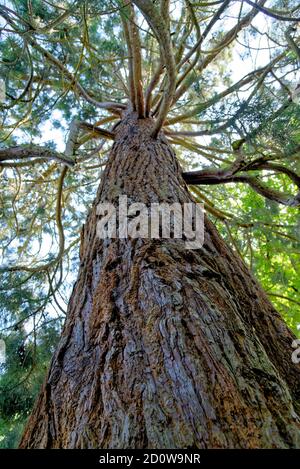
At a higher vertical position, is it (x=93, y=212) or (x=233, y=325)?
(x=93, y=212)

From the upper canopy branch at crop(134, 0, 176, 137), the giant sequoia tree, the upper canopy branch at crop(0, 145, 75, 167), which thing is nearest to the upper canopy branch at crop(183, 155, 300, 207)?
the giant sequoia tree

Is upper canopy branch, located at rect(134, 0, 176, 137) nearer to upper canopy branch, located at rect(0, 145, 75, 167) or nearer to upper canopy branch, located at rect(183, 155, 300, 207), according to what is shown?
upper canopy branch, located at rect(183, 155, 300, 207)

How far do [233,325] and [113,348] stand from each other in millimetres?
375

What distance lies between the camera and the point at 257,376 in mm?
970

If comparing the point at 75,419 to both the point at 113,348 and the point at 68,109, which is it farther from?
the point at 68,109

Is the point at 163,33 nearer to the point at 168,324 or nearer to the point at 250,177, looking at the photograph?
the point at 250,177

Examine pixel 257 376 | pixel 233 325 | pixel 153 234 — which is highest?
pixel 153 234

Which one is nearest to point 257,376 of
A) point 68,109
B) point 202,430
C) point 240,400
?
point 240,400

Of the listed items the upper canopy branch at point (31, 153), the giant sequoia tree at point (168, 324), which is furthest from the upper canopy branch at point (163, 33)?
the upper canopy branch at point (31, 153)

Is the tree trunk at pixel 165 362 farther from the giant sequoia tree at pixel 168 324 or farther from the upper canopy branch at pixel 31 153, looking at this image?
the upper canopy branch at pixel 31 153

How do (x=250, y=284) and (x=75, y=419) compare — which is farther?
(x=250, y=284)

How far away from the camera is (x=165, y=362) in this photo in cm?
97

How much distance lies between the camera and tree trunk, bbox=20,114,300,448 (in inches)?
32.3

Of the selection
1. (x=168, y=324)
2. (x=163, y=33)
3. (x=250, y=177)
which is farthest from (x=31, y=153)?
(x=168, y=324)
